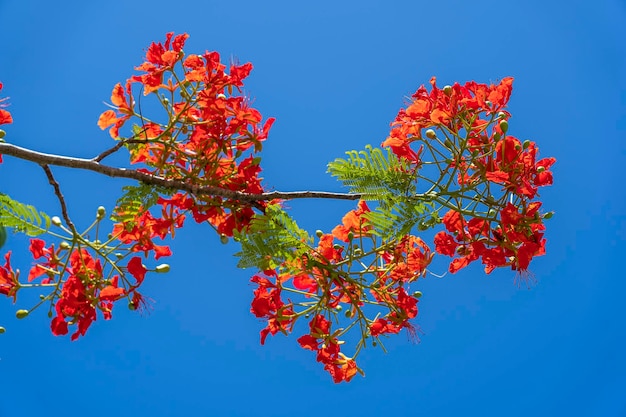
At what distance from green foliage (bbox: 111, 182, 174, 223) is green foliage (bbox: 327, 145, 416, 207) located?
647mm

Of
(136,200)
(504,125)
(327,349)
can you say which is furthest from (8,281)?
(504,125)

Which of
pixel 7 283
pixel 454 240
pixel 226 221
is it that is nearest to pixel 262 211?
pixel 226 221

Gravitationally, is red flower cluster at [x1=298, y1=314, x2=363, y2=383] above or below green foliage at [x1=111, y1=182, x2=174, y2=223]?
below

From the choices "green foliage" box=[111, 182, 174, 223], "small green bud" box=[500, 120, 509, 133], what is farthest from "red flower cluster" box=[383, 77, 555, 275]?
"green foliage" box=[111, 182, 174, 223]

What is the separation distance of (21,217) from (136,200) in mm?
415

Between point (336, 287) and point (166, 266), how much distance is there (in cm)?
67

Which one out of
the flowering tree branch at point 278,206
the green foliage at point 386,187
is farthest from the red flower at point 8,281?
the green foliage at point 386,187

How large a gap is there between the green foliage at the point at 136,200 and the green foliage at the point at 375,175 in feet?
2.12

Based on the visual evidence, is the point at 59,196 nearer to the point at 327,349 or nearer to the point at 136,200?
the point at 136,200

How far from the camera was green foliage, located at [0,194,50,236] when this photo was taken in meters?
2.26

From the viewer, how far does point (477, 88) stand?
231cm

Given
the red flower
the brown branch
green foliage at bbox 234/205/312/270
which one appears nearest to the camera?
the brown branch

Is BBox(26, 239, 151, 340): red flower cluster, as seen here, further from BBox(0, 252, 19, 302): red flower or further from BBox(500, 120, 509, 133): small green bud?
BBox(500, 120, 509, 133): small green bud

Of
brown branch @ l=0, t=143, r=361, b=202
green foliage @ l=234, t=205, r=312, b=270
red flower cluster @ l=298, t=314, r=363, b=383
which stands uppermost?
brown branch @ l=0, t=143, r=361, b=202
